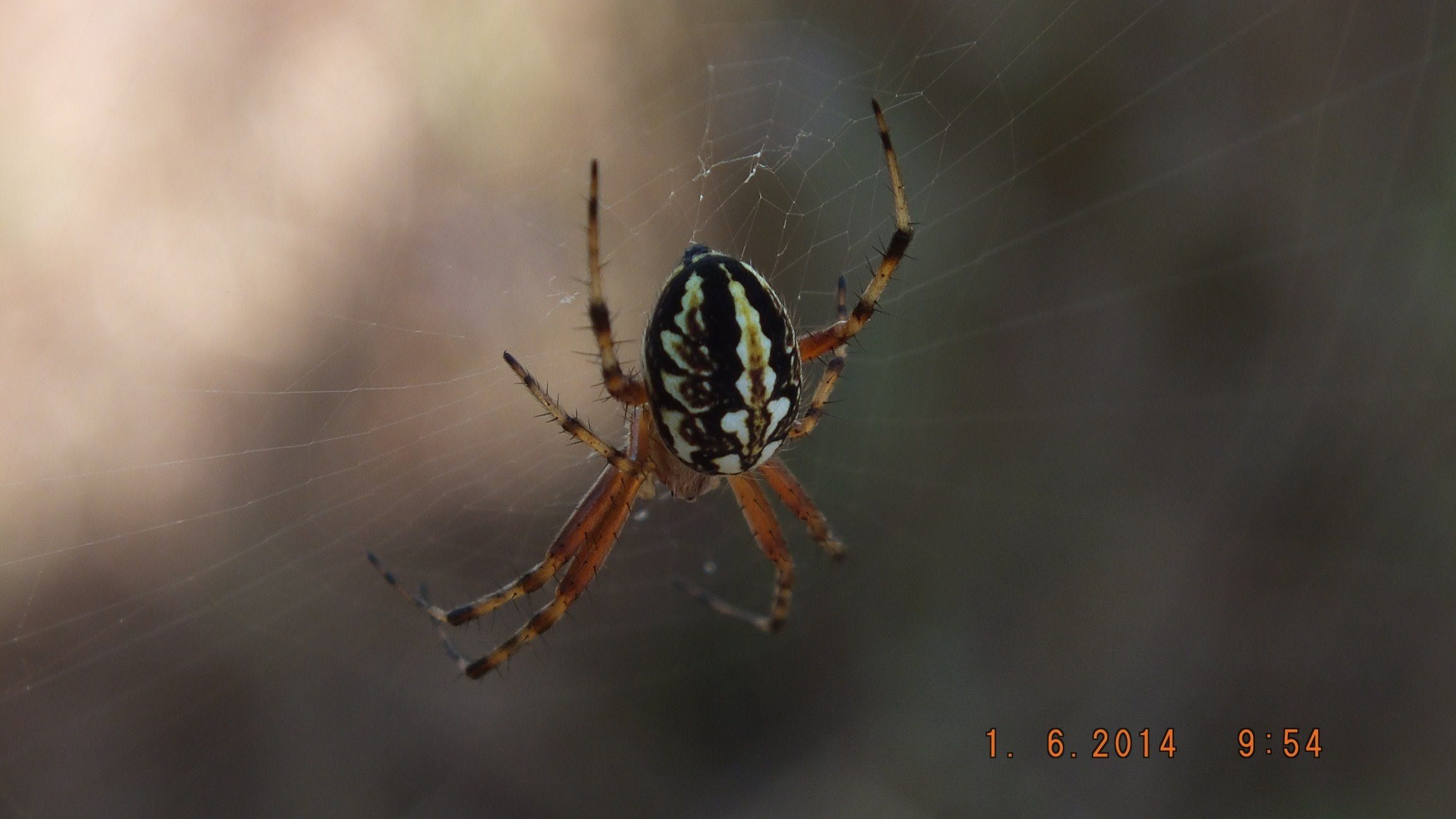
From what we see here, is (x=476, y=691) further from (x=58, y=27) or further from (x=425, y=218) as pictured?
(x=58, y=27)

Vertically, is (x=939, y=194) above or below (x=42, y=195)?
below

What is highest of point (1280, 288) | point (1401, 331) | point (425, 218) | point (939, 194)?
point (425, 218)

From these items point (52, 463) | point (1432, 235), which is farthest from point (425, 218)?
point (1432, 235)

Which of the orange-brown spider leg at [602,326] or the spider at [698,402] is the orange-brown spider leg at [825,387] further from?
the orange-brown spider leg at [602,326]

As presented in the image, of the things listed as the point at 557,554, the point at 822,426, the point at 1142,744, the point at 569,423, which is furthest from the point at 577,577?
the point at 1142,744
